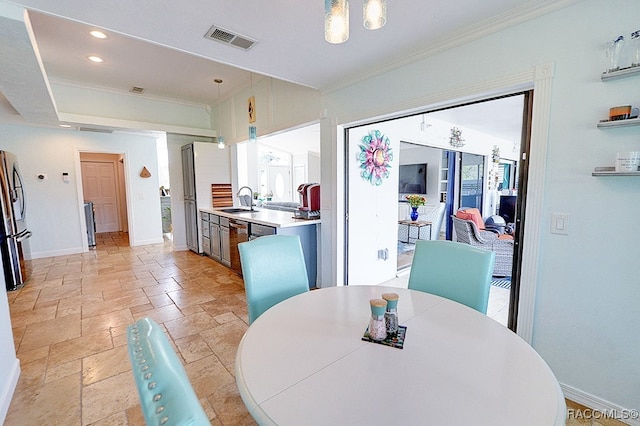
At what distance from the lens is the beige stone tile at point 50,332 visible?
240cm

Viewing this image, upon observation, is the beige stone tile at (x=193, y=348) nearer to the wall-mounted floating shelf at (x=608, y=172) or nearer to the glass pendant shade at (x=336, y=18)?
the glass pendant shade at (x=336, y=18)

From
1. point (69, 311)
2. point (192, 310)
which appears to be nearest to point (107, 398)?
point (192, 310)

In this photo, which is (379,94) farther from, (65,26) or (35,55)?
(65,26)

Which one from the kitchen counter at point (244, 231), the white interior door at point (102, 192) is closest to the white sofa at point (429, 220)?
the kitchen counter at point (244, 231)

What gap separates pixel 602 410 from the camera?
5.33 ft

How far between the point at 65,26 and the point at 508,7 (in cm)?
381

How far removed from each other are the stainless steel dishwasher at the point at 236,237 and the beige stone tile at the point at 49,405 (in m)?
2.15

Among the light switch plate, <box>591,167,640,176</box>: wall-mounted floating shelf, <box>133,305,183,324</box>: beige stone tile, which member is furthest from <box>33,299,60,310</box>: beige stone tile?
<box>591,167,640,176</box>: wall-mounted floating shelf

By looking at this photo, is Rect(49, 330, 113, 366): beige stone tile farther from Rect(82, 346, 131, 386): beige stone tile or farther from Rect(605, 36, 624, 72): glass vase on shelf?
Rect(605, 36, 624, 72): glass vase on shelf

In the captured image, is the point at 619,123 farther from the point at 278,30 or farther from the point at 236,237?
the point at 236,237

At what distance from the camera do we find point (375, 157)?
359 cm

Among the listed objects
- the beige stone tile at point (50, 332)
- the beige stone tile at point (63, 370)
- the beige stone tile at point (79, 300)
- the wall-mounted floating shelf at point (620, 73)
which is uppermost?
the wall-mounted floating shelf at point (620, 73)

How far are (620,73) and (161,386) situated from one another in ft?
7.51

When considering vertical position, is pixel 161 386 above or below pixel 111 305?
above
